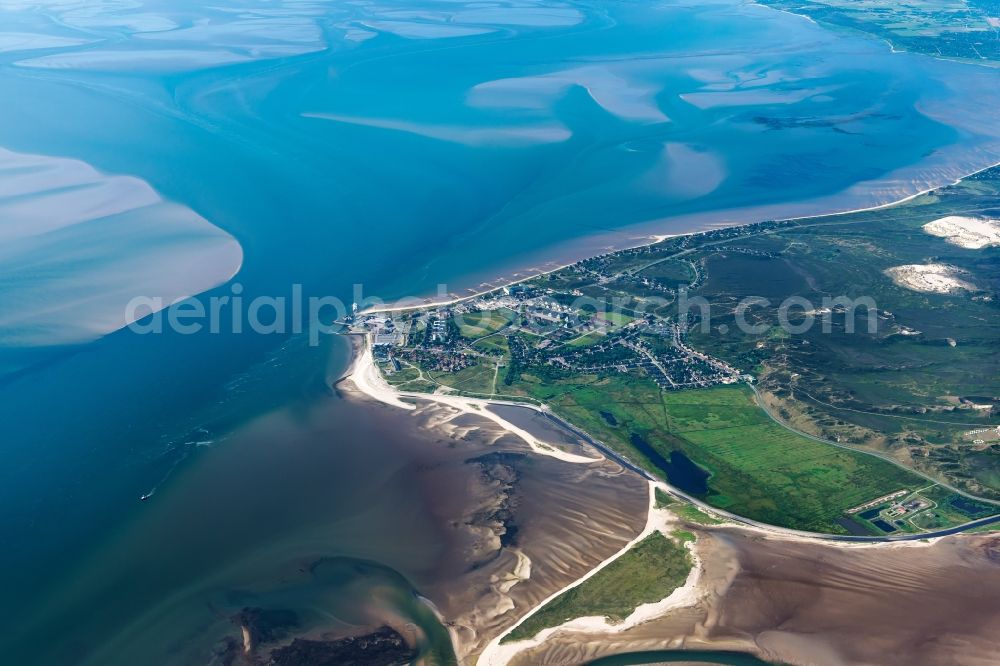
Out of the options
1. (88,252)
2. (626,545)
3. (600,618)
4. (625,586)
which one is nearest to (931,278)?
(626,545)

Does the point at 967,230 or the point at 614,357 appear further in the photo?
the point at 967,230

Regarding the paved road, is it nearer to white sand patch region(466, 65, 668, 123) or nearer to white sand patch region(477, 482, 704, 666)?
white sand patch region(477, 482, 704, 666)

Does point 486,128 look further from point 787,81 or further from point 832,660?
point 832,660

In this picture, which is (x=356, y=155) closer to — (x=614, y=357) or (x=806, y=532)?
(x=614, y=357)

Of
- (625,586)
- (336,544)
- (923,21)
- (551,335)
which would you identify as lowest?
(625,586)

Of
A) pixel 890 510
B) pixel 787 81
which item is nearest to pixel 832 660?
pixel 890 510

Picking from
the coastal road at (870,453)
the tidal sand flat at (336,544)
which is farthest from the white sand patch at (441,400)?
the coastal road at (870,453)
